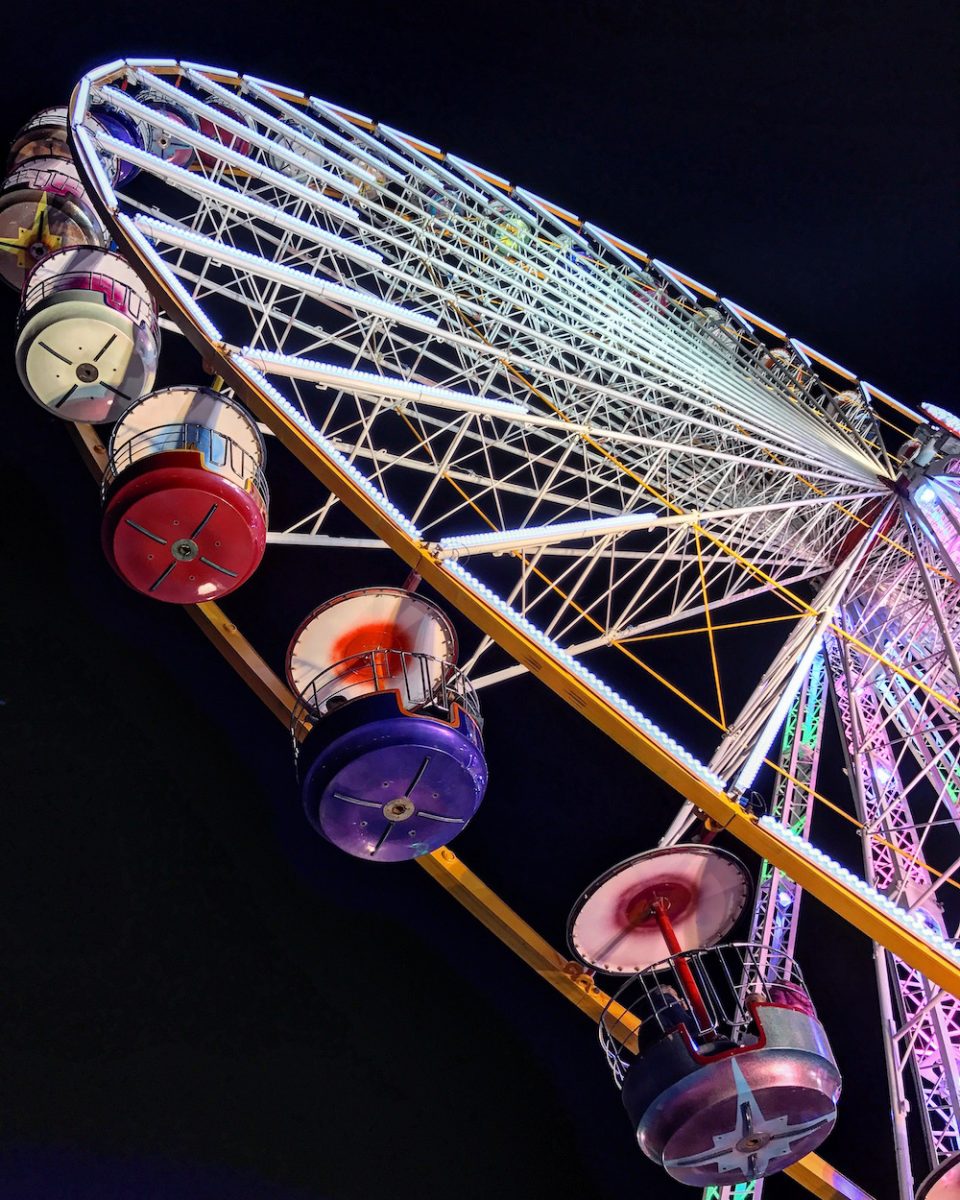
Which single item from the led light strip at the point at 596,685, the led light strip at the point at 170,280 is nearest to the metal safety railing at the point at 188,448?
the led light strip at the point at 170,280

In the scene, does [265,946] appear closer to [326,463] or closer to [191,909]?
[191,909]

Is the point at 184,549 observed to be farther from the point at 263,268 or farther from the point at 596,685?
the point at 596,685

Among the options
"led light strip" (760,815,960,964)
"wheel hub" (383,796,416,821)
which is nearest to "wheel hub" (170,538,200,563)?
"wheel hub" (383,796,416,821)

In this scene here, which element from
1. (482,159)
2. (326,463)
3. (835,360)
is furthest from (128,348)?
(835,360)

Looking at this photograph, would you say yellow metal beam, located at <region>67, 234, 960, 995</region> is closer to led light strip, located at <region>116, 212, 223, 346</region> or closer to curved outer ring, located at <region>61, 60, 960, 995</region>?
curved outer ring, located at <region>61, 60, 960, 995</region>

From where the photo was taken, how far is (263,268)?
10.0 m

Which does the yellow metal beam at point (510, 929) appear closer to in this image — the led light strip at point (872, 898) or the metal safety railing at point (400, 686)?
the metal safety railing at point (400, 686)

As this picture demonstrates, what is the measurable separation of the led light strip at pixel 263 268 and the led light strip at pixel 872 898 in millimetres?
6539

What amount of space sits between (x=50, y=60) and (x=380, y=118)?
6074 mm

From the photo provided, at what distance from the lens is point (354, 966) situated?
14.5 metres

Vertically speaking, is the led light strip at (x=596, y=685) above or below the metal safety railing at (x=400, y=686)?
below

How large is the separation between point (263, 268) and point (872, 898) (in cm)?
828

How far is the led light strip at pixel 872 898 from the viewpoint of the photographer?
264 inches

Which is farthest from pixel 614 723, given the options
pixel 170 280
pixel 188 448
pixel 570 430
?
pixel 170 280
